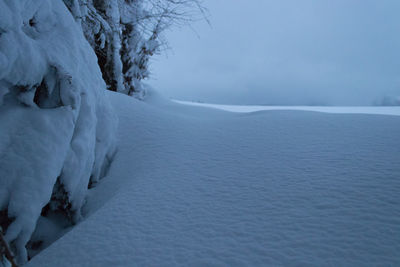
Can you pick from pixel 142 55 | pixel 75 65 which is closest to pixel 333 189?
pixel 75 65

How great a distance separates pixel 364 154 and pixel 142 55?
505 cm

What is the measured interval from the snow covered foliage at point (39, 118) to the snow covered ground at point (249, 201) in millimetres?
225

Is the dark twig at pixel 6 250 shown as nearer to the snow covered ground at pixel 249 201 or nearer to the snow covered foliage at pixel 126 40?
the snow covered ground at pixel 249 201

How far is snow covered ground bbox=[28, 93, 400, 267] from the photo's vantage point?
3.39 feet

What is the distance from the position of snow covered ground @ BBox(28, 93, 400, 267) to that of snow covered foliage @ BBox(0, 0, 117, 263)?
0.74 ft

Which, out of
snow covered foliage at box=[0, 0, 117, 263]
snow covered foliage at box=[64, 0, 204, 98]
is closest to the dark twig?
snow covered foliage at box=[0, 0, 117, 263]

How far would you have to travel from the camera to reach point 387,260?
913 mm

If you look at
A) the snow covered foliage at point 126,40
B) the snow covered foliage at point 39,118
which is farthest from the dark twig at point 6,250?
the snow covered foliage at point 126,40

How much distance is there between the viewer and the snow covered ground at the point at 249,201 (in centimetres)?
103

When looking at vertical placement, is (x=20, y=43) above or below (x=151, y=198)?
above

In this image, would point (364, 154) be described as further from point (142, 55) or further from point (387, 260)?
point (142, 55)

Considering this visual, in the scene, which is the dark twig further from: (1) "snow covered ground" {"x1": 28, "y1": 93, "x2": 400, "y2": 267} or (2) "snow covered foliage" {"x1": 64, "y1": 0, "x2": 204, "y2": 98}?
(2) "snow covered foliage" {"x1": 64, "y1": 0, "x2": 204, "y2": 98}

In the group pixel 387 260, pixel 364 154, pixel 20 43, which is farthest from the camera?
pixel 364 154

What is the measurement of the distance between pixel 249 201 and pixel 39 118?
3.76 feet
